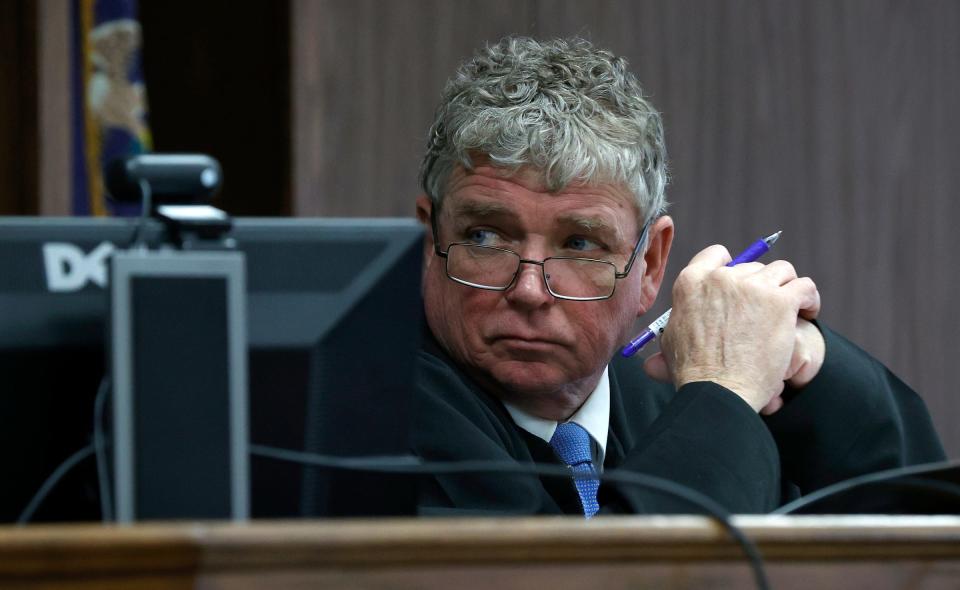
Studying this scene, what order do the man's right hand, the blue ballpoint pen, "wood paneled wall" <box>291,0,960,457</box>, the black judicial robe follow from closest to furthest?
the black judicial robe
the man's right hand
the blue ballpoint pen
"wood paneled wall" <box>291,0,960,457</box>

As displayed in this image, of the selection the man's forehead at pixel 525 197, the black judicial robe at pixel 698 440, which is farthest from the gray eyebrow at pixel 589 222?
the black judicial robe at pixel 698 440

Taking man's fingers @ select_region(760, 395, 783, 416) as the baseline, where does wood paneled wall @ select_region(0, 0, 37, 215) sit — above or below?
above

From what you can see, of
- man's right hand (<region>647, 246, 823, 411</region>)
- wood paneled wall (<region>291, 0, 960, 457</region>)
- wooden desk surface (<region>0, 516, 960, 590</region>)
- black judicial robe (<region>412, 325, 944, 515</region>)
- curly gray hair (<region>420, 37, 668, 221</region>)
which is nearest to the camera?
wooden desk surface (<region>0, 516, 960, 590</region>)

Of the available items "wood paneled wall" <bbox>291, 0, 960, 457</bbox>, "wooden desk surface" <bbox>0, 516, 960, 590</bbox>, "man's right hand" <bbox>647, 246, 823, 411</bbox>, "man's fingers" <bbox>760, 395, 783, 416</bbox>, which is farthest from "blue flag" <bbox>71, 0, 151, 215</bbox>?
"wooden desk surface" <bbox>0, 516, 960, 590</bbox>

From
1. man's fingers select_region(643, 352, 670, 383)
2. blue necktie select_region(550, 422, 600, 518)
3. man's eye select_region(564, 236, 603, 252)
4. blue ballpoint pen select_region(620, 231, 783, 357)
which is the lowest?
blue necktie select_region(550, 422, 600, 518)

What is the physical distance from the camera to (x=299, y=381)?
0.98 metres

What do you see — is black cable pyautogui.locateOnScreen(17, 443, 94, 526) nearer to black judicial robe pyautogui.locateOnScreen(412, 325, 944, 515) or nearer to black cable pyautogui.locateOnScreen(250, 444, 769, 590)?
black cable pyautogui.locateOnScreen(250, 444, 769, 590)

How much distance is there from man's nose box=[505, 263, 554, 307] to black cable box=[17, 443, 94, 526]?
718 mm

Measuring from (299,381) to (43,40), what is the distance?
1623 millimetres

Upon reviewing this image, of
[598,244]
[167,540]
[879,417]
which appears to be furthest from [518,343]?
[167,540]

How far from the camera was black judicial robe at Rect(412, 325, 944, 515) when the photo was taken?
1.27 metres

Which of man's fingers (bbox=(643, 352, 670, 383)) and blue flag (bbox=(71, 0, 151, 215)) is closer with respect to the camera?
man's fingers (bbox=(643, 352, 670, 383))

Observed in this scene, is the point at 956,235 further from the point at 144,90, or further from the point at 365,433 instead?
the point at 365,433

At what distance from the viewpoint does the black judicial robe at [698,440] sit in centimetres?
127
